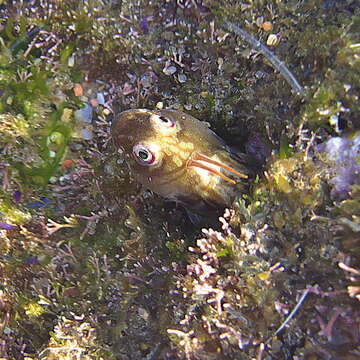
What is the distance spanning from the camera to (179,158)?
3338 millimetres

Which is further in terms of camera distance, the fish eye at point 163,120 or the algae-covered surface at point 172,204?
the fish eye at point 163,120

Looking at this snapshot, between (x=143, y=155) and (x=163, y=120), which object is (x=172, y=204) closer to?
(x=143, y=155)

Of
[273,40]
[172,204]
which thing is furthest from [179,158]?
[273,40]

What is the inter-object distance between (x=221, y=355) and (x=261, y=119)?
7.40 ft

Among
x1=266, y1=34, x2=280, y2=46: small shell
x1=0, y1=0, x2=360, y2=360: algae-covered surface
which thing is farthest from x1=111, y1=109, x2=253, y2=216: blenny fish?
x1=266, y1=34, x2=280, y2=46: small shell

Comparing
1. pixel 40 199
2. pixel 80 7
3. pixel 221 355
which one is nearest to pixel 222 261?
pixel 221 355

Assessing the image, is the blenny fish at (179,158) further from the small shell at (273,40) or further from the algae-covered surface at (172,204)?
the small shell at (273,40)

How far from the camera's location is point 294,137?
3.09 m

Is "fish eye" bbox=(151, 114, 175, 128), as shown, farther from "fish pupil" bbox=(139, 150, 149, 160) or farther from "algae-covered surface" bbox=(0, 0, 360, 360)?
"algae-covered surface" bbox=(0, 0, 360, 360)

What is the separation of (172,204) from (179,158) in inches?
38.3

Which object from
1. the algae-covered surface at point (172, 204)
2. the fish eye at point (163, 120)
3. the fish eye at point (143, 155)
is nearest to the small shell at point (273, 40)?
the algae-covered surface at point (172, 204)

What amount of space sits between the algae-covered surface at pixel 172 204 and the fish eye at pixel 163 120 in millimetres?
656

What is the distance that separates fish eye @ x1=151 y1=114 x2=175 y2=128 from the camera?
3.28m

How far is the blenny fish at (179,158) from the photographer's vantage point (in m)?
3.28
